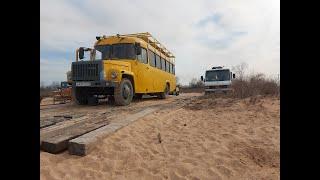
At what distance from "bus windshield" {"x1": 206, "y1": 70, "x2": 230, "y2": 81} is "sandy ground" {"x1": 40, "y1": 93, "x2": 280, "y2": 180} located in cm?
1225

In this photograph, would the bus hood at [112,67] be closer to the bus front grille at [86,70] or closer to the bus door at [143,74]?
the bus front grille at [86,70]

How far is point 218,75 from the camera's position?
63.1 ft

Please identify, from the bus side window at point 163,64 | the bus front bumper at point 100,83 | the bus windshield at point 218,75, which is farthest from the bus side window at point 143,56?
the bus windshield at point 218,75

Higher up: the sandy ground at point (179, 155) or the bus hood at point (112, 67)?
the bus hood at point (112, 67)

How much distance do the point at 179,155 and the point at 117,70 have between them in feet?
22.7

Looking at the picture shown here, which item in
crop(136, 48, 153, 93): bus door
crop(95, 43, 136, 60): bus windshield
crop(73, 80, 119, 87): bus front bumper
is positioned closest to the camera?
crop(73, 80, 119, 87): bus front bumper

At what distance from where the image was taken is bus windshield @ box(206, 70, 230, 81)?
19.1 meters

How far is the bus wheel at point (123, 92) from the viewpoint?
Result: 11.0 m

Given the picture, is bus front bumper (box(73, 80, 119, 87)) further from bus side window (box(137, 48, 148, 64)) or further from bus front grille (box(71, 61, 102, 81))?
bus side window (box(137, 48, 148, 64))

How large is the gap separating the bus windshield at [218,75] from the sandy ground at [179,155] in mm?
12249

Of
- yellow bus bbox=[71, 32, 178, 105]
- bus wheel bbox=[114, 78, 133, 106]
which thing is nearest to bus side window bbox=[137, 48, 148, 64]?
yellow bus bbox=[71, 32, 178, 105]
